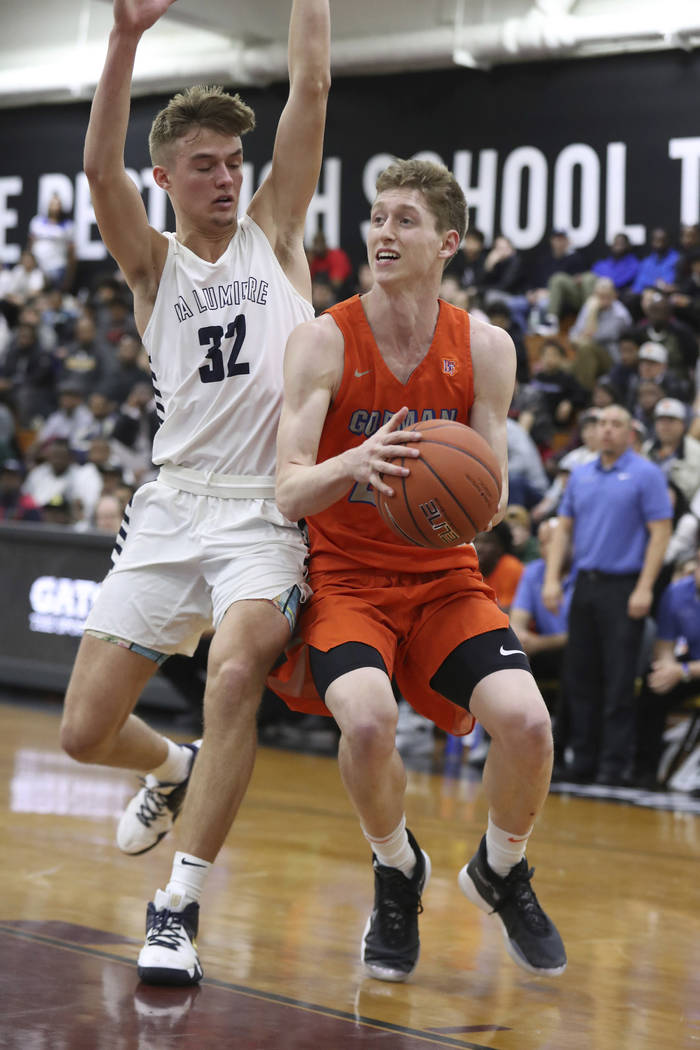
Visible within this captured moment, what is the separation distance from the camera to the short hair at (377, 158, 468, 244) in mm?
3709

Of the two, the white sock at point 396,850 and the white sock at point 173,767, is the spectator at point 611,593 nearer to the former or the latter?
the white sock at point 173,767

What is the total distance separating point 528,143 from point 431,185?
43.9 feet

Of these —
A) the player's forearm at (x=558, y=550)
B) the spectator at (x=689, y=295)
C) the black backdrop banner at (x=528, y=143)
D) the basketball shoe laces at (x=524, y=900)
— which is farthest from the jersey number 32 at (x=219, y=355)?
the black backdrop banner at (x=528, y=143)

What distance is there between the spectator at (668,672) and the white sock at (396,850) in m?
3.87

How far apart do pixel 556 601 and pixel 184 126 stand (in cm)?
457

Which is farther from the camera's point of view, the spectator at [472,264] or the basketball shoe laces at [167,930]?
the spectator at [472,264]

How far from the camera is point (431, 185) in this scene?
3719 mm

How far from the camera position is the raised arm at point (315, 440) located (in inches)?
130

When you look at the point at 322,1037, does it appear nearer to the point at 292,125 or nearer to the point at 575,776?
the point at 292,125

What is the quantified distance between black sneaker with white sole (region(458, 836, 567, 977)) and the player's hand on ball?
3.68 ft

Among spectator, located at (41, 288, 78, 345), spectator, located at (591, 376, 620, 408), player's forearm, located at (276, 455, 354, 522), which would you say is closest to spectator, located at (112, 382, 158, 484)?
spectator, located at (41, 288, 78, 345)

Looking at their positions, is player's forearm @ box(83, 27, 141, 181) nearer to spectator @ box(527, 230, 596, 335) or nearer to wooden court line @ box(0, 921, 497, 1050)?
wooden court line @ box(0, 921, 497, 1050)

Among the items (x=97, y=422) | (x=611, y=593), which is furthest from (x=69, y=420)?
(x=611, y=593)

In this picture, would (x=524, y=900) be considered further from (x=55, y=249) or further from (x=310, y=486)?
(x=55, y=249)
